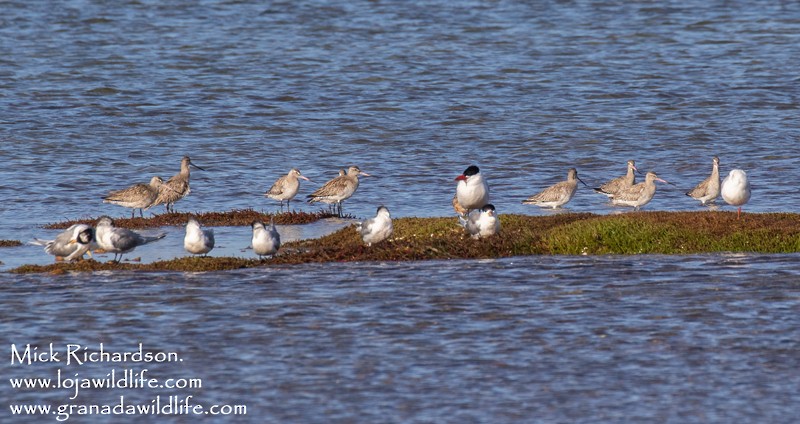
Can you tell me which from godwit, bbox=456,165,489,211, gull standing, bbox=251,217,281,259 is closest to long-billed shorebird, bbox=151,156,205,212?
godwit, bbox=456,165,489,211

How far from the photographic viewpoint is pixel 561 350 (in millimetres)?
15430

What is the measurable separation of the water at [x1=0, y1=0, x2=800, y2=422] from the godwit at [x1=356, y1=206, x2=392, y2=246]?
0.98 metres

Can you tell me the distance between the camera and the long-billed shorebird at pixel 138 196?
27.1m

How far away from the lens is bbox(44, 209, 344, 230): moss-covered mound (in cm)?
2497

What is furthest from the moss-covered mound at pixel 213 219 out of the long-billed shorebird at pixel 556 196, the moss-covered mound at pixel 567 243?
the long-billed shorebird at pixel 556 196

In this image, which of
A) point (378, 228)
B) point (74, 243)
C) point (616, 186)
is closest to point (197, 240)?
point (74, 243)

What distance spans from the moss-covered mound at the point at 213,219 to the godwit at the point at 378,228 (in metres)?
4.05

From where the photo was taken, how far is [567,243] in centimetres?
2108

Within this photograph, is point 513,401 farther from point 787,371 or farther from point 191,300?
point 191,300

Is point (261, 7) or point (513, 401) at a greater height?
point (261, 7)

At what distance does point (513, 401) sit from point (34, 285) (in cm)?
816

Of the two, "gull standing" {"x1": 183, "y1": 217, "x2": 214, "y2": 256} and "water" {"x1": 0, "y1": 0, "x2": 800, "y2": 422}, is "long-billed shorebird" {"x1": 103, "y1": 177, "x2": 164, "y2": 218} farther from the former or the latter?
"gull standing" {"x1": 183, "y1": 217, "x2": 214, "y2": 256}

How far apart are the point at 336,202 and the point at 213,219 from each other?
3.03 meters

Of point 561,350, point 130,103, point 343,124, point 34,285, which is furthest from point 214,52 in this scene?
point 561,350
